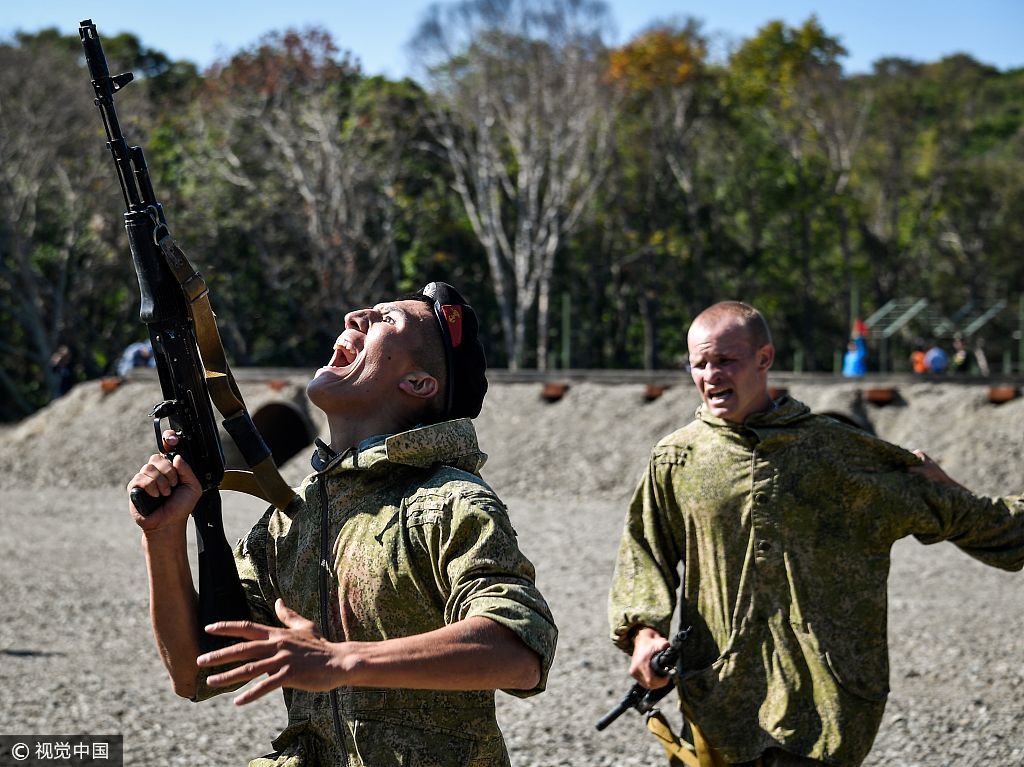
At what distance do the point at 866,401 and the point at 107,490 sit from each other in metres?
12.0

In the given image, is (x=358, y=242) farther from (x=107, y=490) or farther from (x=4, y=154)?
(x=107, y=490)

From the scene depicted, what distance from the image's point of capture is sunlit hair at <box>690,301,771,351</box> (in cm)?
420

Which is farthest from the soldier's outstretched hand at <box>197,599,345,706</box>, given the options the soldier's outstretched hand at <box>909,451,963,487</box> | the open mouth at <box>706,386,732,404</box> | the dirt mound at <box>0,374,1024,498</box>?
the dirt mound at <box>0,374,1024,498</box>

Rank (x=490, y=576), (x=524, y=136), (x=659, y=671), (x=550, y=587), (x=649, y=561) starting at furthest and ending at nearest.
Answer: (x=524, y=136) < (x=550, y=587) < (x=649, y=561) < (x=659, y=671) < (x=490, y=576)

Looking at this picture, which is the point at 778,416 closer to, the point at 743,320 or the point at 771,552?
the point at 743,320

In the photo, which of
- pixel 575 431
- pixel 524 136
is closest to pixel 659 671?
pixel 575 431

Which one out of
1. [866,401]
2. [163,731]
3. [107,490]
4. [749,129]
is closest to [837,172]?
[749,129]

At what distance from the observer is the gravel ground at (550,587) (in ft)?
23.7

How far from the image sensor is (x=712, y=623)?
4.03 m

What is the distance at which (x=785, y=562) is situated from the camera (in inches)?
156

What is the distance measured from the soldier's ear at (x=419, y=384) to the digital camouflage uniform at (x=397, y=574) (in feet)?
0.35

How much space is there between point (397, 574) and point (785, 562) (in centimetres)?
172

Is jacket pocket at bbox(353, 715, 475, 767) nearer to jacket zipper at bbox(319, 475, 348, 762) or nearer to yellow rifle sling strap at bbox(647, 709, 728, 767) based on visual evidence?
jacket zipper at bbox(319, 475, 348, 762)

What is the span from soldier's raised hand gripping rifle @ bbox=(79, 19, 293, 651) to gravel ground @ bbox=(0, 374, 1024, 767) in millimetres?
4354
